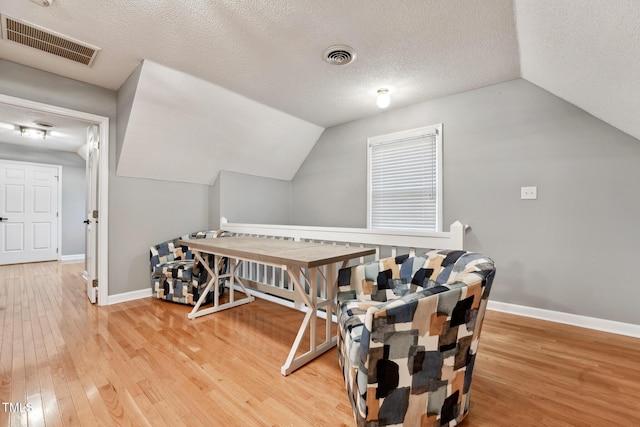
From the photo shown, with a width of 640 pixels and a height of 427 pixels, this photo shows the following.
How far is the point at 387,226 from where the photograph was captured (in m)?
3.62

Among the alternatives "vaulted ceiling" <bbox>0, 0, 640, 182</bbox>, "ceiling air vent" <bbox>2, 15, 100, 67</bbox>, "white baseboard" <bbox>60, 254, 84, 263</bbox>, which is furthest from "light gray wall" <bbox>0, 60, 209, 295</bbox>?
"white baseboard" <bbox>60, 254, 84, 263</bbox>

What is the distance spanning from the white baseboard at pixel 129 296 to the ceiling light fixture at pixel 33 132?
3372mm

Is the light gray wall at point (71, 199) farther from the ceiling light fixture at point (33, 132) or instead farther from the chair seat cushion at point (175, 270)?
the chair seat cushion at point (175, 270)

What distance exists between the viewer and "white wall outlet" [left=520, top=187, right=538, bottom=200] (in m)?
2.62

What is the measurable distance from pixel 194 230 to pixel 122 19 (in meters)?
2.55

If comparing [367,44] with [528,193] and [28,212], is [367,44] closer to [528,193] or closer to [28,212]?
[528,193]

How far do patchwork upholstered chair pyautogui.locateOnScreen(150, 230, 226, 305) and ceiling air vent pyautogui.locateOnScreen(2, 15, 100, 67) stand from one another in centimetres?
193

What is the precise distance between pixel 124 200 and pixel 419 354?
3.52 m

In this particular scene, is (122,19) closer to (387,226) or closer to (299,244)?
(299,244)

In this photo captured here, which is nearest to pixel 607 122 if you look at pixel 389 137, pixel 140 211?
pixel 389 137

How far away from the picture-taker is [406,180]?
11.3 ft

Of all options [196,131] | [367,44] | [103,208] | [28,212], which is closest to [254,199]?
[196,131]

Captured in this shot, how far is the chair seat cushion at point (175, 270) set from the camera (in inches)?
118

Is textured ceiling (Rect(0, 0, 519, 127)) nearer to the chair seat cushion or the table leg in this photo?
the table leg
